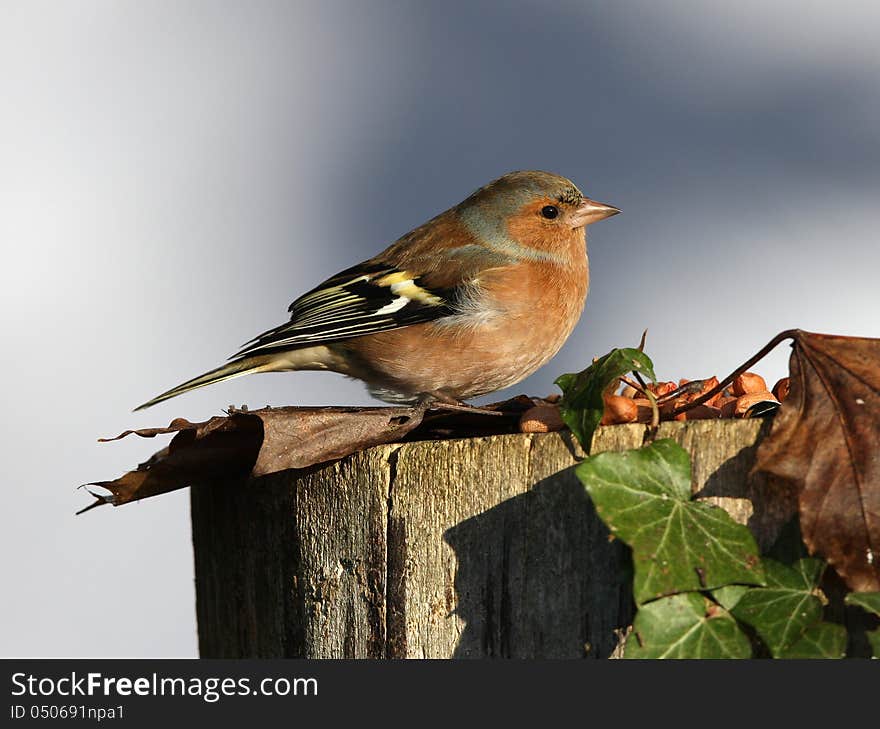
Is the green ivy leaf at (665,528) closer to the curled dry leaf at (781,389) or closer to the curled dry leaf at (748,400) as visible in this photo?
the curled dry leaf at (748,400)

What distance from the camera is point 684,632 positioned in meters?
2.22

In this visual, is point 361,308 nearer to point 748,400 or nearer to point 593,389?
point 748,400

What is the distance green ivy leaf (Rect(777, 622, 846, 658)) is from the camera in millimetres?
2211

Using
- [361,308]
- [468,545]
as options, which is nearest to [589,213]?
[361,308]

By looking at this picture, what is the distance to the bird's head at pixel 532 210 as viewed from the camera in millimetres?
4973

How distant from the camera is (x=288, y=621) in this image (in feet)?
9.65

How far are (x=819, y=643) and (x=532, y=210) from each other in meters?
3.15

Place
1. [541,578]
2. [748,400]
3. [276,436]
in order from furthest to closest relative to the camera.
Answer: [748,400] → [276,436] → [541,578]

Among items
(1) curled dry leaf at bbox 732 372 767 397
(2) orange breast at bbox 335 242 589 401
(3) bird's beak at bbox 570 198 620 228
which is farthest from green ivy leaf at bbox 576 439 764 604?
(3) bird's beak at bbox 570 198 620 228

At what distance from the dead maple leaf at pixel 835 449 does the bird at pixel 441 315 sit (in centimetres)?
203

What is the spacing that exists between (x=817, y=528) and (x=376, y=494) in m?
1.04

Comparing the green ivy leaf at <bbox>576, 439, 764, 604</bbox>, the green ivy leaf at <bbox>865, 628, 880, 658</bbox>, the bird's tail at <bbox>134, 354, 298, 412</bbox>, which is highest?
the bird's tail at <bbox>134, 354, 298, 412</bbox>

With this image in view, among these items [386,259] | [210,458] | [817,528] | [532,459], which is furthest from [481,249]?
[817,528]

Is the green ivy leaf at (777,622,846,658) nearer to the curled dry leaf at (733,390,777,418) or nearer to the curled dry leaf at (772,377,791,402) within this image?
the curled dry leaf at (733,390,777,418)
